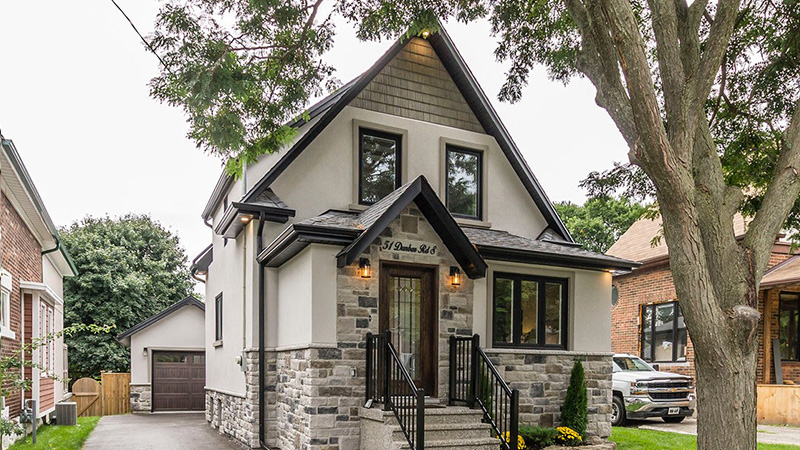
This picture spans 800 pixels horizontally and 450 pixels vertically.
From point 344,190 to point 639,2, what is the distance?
5.43 m

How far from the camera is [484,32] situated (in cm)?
1005

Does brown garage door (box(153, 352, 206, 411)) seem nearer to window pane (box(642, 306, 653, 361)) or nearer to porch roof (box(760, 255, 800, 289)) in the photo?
window pane (box(642, 306, 653, 361))

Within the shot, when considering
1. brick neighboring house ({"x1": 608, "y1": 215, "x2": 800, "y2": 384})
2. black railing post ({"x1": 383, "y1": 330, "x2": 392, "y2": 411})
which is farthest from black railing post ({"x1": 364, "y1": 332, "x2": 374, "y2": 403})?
brick neighboring house ({"x1": 608, "y1": 215, "x2": 800, "y2": 384})

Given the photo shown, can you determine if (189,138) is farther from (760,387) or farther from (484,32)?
(760,387)

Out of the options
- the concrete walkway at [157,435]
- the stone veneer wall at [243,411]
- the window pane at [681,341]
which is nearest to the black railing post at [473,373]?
the stone veneer wall at [243,411]

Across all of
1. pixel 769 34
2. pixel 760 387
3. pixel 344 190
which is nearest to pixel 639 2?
pixel 769 34

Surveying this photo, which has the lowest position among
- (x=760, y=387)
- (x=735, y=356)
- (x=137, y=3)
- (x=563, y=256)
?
(x=760, y=387)

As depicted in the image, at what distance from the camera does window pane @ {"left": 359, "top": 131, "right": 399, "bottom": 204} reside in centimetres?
1122

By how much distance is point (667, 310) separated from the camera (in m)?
18.1

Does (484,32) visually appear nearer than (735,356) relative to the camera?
No

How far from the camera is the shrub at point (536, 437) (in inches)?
385

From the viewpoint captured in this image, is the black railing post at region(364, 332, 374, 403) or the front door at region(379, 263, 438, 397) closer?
the black railing post at region(364, 332, 374, 403)

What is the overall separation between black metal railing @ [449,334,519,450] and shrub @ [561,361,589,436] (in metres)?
1.47

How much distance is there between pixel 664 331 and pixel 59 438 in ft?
50.4
